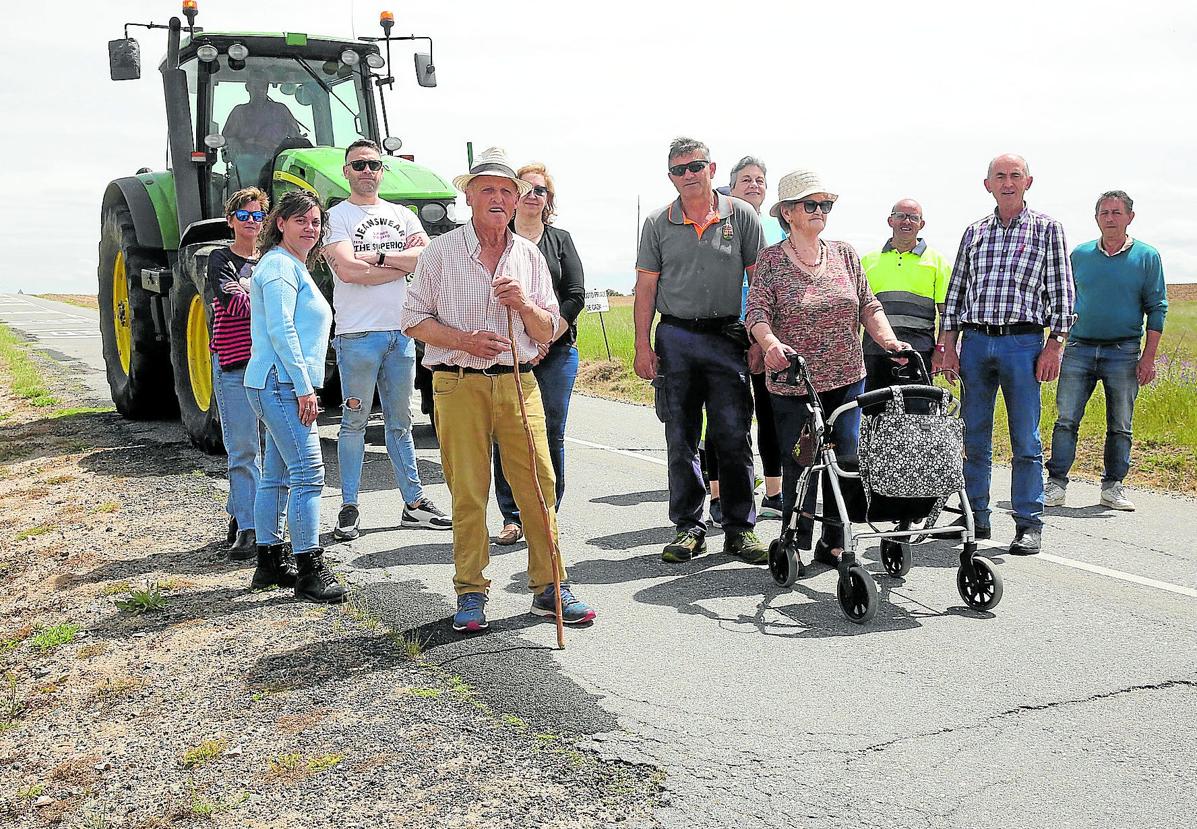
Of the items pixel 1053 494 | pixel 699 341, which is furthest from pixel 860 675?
pixel 1053 494

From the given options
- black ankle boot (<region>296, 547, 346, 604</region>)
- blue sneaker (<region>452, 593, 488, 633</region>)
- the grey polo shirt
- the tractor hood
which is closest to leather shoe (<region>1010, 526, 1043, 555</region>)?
the grey polo shirt

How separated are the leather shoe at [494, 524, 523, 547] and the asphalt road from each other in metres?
0.17

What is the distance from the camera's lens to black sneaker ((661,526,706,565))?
6.30m

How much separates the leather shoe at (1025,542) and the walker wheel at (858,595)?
173 cm

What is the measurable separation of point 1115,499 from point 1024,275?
2132 mm

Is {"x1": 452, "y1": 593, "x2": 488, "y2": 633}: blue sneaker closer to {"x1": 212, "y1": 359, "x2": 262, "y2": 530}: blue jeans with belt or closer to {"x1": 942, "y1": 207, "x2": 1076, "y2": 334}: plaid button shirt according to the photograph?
{"x1": 212, "y1": 359, "x2": 262, "y2": 530}: blue jeans with belt

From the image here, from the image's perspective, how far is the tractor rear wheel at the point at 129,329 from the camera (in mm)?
10820

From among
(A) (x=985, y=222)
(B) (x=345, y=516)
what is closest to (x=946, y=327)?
(A) (x=985, y=222)

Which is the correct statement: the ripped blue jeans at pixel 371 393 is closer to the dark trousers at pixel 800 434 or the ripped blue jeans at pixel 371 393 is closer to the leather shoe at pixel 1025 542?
the dark trousers at pixel 800 434

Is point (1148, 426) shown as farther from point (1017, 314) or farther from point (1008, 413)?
point (1017, 314)

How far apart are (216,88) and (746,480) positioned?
21.6 ft

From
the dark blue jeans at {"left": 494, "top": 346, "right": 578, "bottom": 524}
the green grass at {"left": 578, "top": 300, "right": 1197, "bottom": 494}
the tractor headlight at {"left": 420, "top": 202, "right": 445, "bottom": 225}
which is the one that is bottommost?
the green grass at {"left": 578, "top": 300, "right": 1197, "bottom": 494}

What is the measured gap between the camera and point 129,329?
454 inches

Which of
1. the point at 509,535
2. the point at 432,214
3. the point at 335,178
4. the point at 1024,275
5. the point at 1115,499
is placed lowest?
the point at 1115,499
